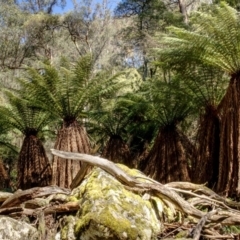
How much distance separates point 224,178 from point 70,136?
2541 millimetres

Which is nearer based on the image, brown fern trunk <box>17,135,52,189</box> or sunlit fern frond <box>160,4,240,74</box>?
sunlit fern frond <box>160,4,240,74</box>

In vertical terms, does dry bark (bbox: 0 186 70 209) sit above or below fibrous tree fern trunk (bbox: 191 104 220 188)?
below

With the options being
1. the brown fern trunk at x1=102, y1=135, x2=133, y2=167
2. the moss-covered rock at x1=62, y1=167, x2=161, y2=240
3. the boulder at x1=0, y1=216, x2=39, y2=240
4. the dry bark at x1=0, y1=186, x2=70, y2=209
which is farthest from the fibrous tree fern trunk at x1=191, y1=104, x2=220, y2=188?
the boulder at x1=0, y1=216, x2=39, y2=240

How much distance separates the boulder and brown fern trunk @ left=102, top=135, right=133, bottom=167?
5332mm

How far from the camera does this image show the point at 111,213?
2.29 m

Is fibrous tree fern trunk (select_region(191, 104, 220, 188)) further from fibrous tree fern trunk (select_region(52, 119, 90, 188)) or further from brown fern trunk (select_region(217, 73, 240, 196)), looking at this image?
fibrous tree fern trunk (select_region(52, 119, 90, 188))

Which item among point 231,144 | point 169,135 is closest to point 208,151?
point 231,144

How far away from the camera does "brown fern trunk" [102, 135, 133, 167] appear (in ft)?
25.6

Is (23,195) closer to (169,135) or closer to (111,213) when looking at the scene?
(111,213)

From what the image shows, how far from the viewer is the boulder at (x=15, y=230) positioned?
7.66 ft

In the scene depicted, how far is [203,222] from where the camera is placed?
7.82 ft

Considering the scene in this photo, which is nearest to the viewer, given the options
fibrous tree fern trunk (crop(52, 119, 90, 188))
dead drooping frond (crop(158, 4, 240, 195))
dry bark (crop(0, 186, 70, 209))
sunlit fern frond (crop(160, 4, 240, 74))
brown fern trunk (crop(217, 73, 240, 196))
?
dry bark (crop(0, 186, 70, 209))

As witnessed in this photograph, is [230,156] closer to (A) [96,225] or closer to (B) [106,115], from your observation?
(A) [96,225]

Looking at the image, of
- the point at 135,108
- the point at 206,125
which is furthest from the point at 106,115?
the point at 206,125
